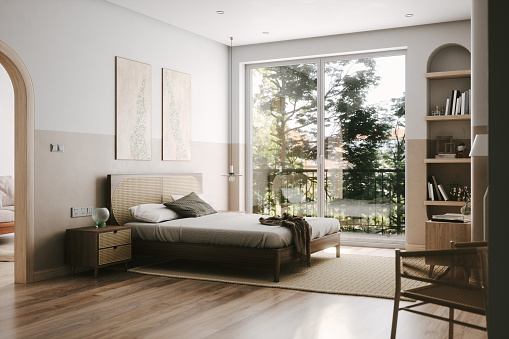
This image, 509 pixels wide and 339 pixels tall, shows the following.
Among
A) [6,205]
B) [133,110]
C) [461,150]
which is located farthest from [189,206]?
[6,205]

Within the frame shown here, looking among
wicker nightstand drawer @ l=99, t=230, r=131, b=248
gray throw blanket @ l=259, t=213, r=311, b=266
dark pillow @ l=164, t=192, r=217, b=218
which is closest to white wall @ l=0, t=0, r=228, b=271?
wicker nightstand drawer @ l=99, t=230, r=131, b=248

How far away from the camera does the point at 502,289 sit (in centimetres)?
207

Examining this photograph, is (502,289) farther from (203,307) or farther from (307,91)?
(307,91)

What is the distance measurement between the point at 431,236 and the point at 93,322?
147 inches

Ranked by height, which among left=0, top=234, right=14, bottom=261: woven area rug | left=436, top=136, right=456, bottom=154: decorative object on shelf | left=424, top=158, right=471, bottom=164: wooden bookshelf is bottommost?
left=0, top=234, right=14, bottom=261: woven area rug

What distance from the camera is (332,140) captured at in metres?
7.45

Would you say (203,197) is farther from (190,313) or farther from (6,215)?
(190,313)

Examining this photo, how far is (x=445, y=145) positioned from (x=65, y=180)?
15.4ft

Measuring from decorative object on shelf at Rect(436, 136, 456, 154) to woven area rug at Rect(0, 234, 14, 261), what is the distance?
5619mm

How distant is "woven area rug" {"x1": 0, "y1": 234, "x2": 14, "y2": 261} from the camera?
6.27m

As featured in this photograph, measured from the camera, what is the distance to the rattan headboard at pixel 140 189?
225 inches

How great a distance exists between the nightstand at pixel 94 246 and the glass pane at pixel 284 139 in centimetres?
310

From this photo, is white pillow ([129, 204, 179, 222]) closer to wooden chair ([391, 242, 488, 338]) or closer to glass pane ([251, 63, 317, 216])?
glass pane ([251, 63, 317, 216])

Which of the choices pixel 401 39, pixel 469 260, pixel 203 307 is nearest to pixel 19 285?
pixel 203 307
